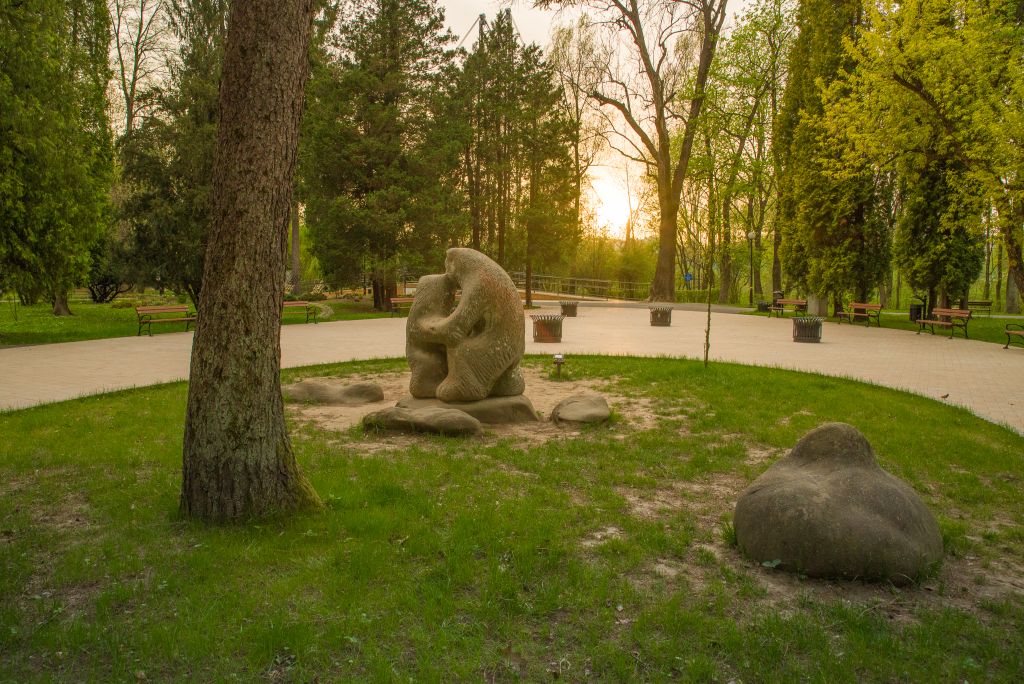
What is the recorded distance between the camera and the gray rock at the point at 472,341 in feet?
26.5

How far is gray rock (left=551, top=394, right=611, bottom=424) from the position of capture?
778 centimetres

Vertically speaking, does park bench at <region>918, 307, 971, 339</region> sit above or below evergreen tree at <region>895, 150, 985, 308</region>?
below

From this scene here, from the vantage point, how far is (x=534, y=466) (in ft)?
20.0

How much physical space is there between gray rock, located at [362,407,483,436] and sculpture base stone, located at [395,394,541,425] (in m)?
0.40

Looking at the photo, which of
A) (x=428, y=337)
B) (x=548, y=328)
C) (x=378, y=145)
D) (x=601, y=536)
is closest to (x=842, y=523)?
(x=601, y=536)

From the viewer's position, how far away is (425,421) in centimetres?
725

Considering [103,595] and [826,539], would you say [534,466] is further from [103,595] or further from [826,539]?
[103,595]

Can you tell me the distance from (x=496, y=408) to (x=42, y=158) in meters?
13.3

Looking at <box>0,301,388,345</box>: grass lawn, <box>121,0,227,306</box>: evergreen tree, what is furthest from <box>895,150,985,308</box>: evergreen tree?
<box>121,0,227,306</box>: evergreen tree

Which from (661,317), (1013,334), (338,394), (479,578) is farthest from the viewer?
(661,317)

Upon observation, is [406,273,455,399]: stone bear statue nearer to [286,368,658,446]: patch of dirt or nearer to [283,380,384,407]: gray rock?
[286,368,658,446]: patch of dirt

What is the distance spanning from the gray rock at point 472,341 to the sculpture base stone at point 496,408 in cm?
11

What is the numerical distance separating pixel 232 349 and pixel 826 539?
3988 millimetres

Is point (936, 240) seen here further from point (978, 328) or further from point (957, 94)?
point (957, 94)
